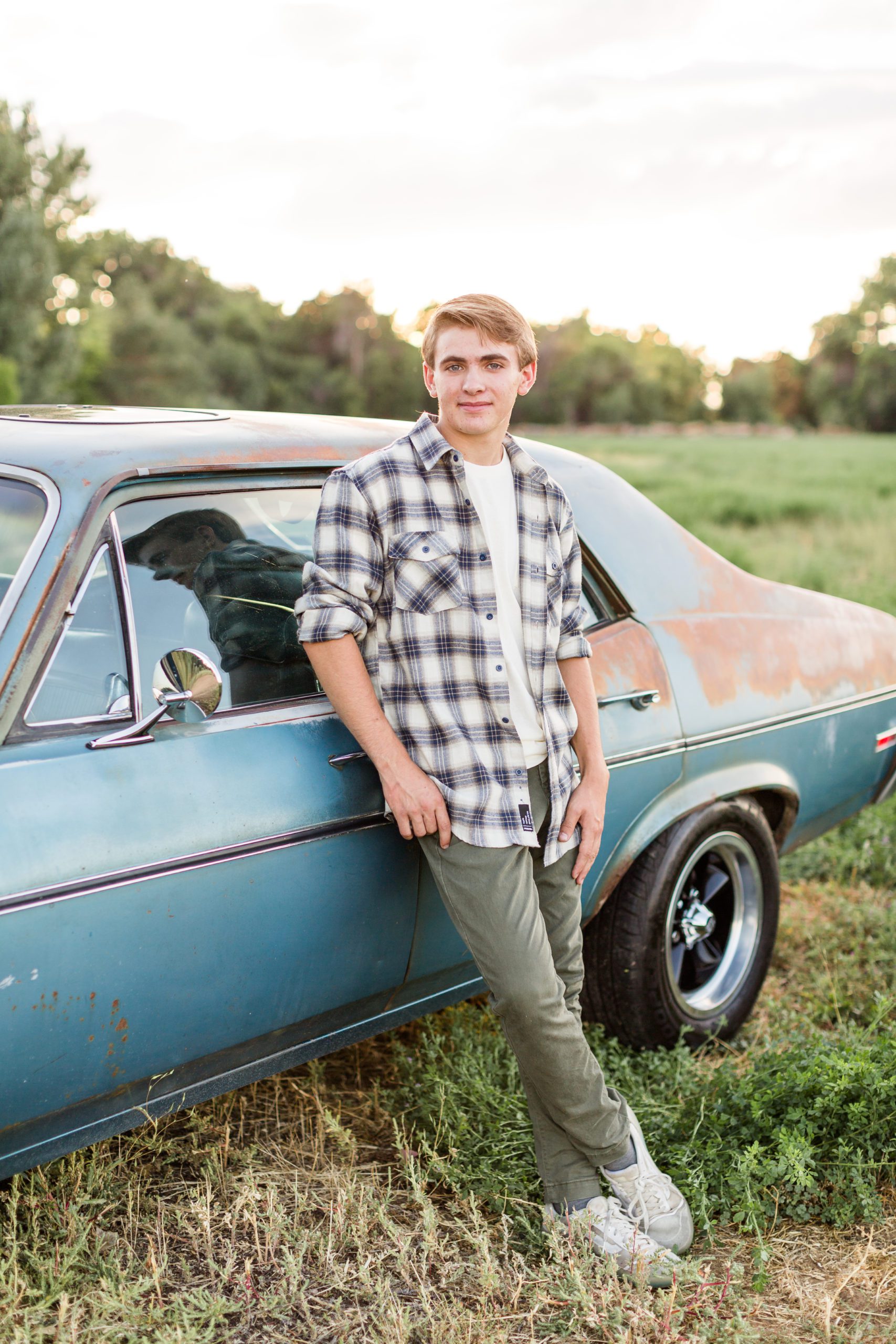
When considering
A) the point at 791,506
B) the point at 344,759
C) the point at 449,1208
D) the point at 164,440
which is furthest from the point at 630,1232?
the point at 791,506

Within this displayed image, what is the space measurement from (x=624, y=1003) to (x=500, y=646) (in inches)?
50.2

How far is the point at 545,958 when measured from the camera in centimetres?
237

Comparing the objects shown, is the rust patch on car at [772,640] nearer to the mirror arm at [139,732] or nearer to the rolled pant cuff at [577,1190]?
the rolled pant cuff at [577,1190]

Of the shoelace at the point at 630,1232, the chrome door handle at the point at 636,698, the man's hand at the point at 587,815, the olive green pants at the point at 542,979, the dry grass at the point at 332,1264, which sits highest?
the chrome door handle at the point at 636,698

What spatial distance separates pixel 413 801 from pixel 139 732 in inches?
21.3

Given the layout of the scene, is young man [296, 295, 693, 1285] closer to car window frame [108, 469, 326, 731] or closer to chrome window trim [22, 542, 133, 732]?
car window frame [108, 469, 326, 731]

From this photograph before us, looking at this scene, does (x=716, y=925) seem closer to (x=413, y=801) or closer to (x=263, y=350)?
(x=413, y=801)

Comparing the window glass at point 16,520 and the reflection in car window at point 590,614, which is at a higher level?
the window glass at point 16,520

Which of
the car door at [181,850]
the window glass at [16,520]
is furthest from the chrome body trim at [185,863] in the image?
the window glass at [16,520]

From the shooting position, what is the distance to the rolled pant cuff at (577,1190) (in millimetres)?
2484

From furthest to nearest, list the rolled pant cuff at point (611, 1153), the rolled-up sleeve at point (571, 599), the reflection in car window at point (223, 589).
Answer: the rolled-up sleeve at point (571, 599) < the rolled pant cuff at point (611, 1153) < the reflection in car window at point (223, 589)

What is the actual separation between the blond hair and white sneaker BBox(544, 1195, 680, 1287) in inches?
71.4

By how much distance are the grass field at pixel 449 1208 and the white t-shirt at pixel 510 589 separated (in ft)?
3.21

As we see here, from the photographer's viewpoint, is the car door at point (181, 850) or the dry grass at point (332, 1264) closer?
the car door at point (181, 850)
